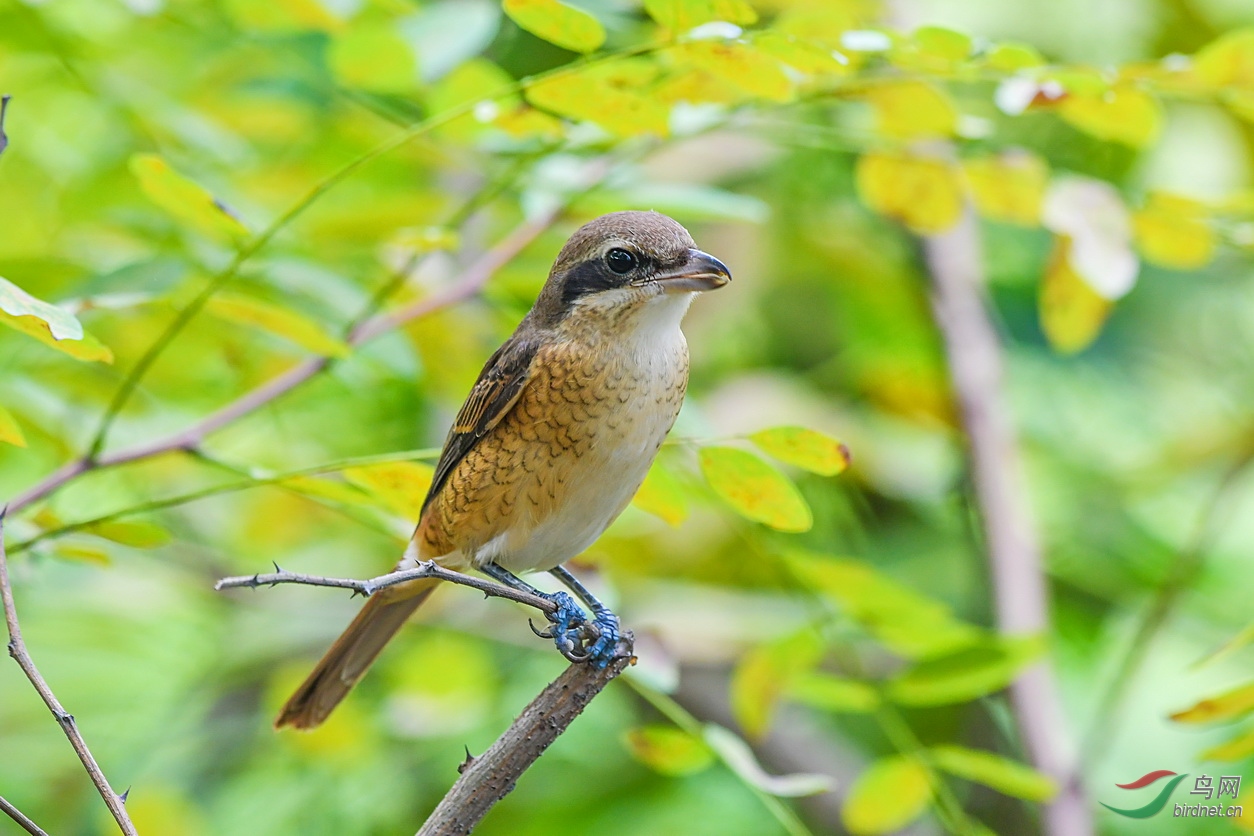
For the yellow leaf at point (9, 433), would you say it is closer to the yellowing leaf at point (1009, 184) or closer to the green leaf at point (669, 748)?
the green leaf at point (669, 748)

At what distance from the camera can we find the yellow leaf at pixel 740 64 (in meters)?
1.95

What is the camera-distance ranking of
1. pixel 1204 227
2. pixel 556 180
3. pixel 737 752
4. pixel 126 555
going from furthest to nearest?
pixel 126 555, pixel 556 180, pixel 1204 227, pixel 737 752

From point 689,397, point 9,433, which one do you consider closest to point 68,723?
point 9,433

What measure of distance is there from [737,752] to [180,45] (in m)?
2.67

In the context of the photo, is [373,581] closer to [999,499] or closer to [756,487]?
[756,487]

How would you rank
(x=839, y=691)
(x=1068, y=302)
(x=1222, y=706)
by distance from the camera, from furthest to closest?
(x=1068, y=302) < (x=839, y=691) < (x=1222, y=706)

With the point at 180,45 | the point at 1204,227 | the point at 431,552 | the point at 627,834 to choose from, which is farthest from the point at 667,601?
the point at 180,45

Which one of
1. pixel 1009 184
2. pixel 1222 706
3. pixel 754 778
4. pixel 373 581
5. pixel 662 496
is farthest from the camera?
pixel 1009 184

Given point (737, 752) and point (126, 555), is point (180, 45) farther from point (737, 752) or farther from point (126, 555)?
point (737, 752)

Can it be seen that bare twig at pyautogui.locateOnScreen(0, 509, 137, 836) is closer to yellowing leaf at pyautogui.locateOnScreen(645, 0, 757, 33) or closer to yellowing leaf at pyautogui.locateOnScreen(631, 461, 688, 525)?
yellowing leaf at pyautogui.locateOnScreen(631, 461, 688, 525)

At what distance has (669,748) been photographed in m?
2.38

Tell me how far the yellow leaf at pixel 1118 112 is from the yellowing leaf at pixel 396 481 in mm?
1347

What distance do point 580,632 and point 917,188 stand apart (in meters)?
1.16

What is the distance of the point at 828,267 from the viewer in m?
4.34
